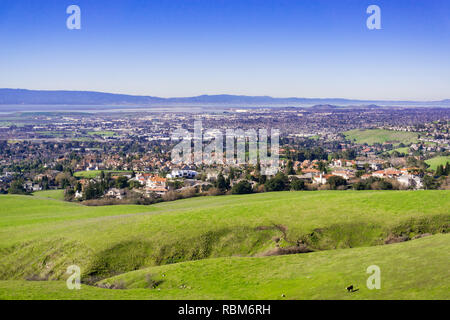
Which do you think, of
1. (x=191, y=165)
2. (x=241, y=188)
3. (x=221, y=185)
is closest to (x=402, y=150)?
(x=191, y=165)

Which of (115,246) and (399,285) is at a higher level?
(399,285)

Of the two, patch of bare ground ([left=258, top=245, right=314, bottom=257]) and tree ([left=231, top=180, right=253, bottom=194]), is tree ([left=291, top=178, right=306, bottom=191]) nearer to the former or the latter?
tree ([left=231, top=180, right=253, bottom=194])

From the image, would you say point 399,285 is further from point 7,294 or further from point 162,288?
point 7,294

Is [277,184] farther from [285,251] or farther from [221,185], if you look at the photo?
[285,251]

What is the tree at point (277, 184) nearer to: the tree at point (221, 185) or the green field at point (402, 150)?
the tree at point (221, 185)

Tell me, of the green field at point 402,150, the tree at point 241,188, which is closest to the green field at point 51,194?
the tree at point 241,188
